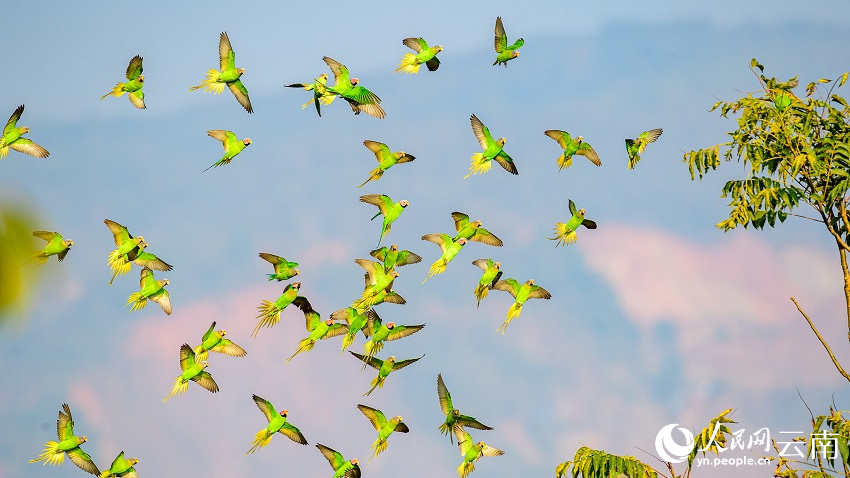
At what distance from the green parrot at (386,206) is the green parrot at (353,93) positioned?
159 centimetres

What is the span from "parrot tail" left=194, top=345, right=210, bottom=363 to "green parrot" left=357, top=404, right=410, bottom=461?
11.0 ft

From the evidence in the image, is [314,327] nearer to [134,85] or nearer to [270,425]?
[270,425]

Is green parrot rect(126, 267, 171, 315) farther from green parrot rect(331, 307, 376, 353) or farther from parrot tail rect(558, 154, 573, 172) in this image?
parrot tail rect(558, 154, 573, 172)

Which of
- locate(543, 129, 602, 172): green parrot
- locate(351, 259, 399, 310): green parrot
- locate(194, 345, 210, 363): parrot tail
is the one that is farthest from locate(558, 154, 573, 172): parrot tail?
locate(194, 345, 210, 363): parrot tail

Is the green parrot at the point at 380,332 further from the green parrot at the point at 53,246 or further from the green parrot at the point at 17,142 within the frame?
the green parrot at the point at 17,142

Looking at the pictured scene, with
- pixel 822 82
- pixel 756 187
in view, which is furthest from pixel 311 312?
pixel 822 82

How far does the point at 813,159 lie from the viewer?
1462 centimetres

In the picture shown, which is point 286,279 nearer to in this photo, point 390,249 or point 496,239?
point 390,249

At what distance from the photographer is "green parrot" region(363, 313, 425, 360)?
18156mm

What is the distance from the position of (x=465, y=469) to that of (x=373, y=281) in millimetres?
3724

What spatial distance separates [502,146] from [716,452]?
7796mm

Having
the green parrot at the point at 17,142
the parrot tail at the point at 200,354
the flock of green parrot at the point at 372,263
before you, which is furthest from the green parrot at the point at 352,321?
the green parrot at the point at 17,142

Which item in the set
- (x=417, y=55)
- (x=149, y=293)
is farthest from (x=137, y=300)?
(x=417, y=55)

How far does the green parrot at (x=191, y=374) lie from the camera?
63.5 feet
